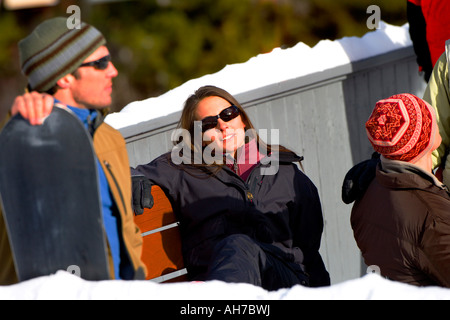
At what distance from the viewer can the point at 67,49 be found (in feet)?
10.1

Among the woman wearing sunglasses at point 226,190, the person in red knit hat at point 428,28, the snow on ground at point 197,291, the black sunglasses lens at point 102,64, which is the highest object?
the person in red knit hat at point 428,28

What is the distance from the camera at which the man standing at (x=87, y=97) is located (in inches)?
121

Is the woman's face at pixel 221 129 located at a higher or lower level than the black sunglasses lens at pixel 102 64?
lower

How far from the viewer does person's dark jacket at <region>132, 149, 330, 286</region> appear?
14.1 feet

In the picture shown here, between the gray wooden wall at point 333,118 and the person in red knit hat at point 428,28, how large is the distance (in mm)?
383

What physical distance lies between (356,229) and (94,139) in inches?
55.6

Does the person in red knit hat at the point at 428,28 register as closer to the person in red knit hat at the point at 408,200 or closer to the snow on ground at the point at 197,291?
Answer: the person in red knit hat at the point at 408,200

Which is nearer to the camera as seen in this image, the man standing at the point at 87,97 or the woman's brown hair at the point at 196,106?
the man standing at the point at 87,97

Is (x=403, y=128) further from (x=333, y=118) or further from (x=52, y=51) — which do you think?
(x=333, y=118)

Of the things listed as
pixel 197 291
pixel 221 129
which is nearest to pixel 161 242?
pixel 221 129

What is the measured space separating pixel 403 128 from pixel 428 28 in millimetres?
2240

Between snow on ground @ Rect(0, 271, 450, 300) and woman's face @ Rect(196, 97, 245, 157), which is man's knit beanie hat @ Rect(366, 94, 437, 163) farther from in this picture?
snow on ground @ Rect(0, 271, 450, 300)

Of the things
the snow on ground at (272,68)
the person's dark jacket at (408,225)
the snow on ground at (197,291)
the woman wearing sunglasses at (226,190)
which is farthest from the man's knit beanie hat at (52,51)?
the snow on ground at (272,68)

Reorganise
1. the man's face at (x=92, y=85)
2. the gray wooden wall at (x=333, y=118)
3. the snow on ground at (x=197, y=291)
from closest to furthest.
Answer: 1. the snow on ground at (x=197, y=291)
2. the man's face at (x=92, y=85)
3. the gray wooden wall at (x=333, y=118)
